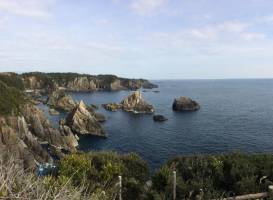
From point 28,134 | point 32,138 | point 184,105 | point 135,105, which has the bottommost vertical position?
point 32,138

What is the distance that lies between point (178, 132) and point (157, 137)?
6.85 metres

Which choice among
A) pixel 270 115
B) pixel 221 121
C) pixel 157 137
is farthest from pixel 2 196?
pixel 270 115

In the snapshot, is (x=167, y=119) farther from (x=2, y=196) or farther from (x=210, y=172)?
(x=2, y=196)

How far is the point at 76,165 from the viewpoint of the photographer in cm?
1720

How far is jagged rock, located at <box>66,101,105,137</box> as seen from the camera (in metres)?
70.6

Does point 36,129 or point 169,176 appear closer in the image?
point 169,176

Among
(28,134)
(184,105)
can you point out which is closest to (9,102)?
(28,134)

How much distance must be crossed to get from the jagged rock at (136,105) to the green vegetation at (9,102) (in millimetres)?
41753

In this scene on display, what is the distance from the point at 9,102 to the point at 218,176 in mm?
52490

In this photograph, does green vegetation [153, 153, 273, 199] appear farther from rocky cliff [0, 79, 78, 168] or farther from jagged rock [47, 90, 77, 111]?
jagged rock [47, 90, 77, 111]

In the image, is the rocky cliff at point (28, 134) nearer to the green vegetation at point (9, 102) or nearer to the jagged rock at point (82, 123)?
the green vegetation at point (9, 102)

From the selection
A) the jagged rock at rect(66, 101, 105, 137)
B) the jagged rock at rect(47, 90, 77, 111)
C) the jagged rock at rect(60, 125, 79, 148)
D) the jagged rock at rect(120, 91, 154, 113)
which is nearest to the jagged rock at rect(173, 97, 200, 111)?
the jagged rock at rect(120, 91, 154, 113)

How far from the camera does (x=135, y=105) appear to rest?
4161 inches

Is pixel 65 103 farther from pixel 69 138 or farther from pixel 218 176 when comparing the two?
pixel 218 176
